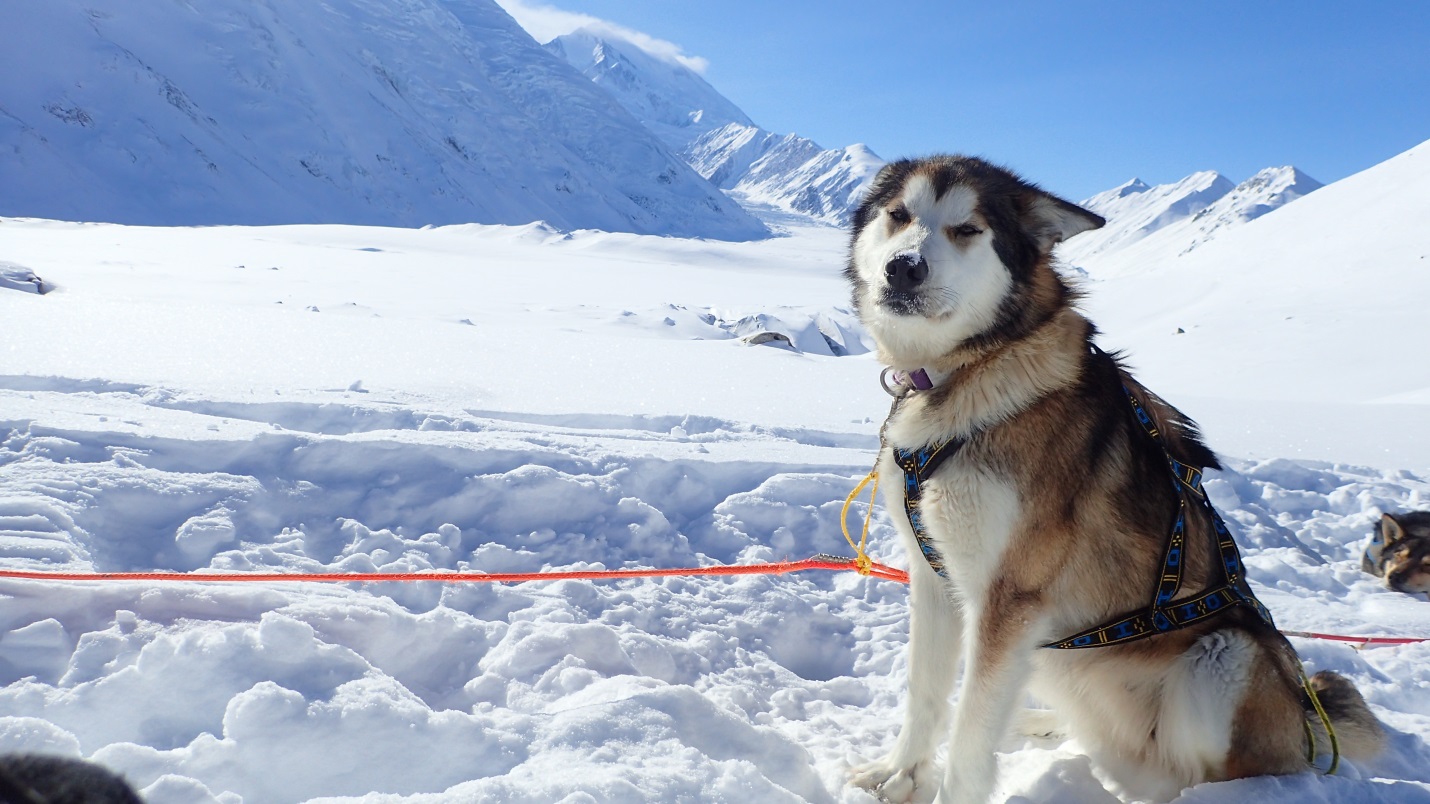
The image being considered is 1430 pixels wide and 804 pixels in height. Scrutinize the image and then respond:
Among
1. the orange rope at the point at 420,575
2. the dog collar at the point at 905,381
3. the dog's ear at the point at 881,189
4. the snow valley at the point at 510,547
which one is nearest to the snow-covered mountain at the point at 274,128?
the snow valley at the point at 510,547

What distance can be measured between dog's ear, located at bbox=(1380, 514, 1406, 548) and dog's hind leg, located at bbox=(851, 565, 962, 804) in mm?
3613

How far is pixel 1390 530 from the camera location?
464 centimetres

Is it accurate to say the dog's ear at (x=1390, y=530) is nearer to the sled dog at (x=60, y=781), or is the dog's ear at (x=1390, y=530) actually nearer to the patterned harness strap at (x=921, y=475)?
the patterned harness strap at (x=921, y=475)

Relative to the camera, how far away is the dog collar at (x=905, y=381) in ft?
8.63

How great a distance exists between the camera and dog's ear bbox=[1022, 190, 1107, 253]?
8.55 feet

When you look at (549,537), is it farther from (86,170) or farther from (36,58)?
(36,58)

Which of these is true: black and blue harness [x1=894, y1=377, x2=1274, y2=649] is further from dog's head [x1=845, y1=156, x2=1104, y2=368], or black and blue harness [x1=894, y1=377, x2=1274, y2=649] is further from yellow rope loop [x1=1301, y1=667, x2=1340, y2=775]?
dog's head [x1=845, y1=156, x2=1104, y2=368]

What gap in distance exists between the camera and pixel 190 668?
8.39 feet

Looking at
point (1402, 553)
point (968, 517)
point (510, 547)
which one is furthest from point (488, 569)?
point (1402, 553)

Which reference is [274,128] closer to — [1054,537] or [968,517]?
[968,517]

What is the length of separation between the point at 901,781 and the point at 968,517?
3.36 feet

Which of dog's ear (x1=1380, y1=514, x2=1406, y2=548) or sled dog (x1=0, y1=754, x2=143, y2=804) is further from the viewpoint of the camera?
dog's ear (x1=1380, y1=514, x2=1406, y2=548)

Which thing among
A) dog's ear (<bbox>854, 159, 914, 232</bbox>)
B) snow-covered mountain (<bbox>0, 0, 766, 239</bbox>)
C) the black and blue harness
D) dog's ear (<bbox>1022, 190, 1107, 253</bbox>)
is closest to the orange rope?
the black and blue harness

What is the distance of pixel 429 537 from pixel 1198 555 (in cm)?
344
